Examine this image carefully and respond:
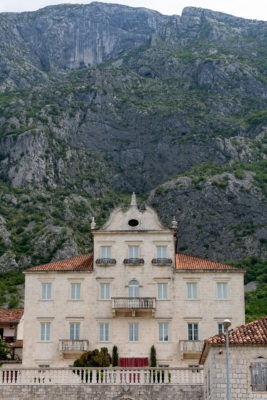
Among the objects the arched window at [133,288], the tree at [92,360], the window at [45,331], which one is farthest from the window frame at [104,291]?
the tree at [92,360]

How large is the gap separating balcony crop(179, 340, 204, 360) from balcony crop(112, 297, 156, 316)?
4.73 metres

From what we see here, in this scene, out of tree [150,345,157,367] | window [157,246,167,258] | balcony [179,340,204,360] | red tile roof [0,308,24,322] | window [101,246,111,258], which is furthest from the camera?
red tile roof [0,308,24,322]

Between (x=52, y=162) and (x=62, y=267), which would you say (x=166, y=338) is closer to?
(x=62, y=267)

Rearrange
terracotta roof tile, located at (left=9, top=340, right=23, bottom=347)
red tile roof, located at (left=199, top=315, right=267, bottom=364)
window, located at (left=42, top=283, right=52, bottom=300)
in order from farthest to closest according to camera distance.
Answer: terracotta roof tile, located at (left=9, top=340, right=23, bottom=347), window, located at (left=42, top=283, right=52, bottom=300), red tile roof, located at (left=199, top=315, right=267, bottom=364)

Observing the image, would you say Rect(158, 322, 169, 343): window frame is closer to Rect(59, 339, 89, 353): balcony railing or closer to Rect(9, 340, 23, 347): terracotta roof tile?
Rect(59, 339, 89, 353): balcony railing

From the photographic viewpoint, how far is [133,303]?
73.4 m

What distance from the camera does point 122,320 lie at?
73.9 m

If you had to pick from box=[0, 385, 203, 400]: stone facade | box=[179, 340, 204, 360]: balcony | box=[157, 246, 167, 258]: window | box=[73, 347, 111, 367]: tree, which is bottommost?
box=[0, 385, 203, 400]: stone facade

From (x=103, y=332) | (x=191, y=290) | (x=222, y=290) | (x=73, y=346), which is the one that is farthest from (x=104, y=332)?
(x=222, y=290)

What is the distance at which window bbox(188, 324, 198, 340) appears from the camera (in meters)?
73.1

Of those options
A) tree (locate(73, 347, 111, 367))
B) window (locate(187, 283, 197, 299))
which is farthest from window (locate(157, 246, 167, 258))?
tree (locate(73, 347, 111, 367))

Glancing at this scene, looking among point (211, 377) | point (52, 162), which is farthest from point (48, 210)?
point (211, 377)

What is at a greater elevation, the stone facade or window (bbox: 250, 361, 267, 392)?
window (bbox: 250, 361, 267, 392)

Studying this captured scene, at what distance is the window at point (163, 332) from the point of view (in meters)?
73.3
